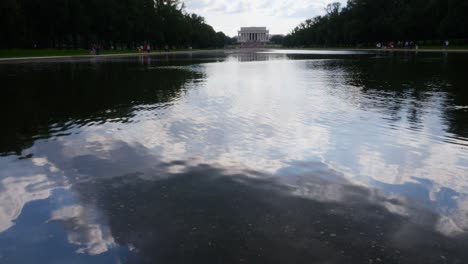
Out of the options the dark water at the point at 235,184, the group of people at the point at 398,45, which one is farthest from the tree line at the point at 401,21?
the dark water at the point at 235,184

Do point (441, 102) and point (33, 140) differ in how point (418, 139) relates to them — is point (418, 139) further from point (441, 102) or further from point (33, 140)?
point (33, 140)

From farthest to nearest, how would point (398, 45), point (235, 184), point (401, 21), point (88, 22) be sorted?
point (398, 45) → point (401, 21) → point (88, 22) → point (235, 184)

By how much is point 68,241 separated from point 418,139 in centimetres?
844

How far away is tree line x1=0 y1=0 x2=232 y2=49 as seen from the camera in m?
65.4

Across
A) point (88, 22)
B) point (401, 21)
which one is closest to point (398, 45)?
point (401, 21)

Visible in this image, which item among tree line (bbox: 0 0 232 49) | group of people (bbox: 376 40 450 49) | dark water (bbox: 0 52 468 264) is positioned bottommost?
dark water (bbox: 0 52 468 264)

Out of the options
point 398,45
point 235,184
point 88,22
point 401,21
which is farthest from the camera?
point 398,45

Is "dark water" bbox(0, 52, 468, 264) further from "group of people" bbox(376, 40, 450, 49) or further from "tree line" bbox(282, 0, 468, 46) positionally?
"group of people" bbox(376, 40, 450, 49)

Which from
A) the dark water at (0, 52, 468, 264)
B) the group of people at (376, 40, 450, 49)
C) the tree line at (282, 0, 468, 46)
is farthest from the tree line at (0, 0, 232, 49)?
the group of people at (376, 40, 450, 49)

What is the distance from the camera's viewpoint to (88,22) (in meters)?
79.3

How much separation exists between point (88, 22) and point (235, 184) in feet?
262

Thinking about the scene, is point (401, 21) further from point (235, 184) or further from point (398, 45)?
point (235, 184)

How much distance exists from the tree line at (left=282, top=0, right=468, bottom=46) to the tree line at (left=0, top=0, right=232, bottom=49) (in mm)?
50807

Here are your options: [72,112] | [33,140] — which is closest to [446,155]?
[33,140]
